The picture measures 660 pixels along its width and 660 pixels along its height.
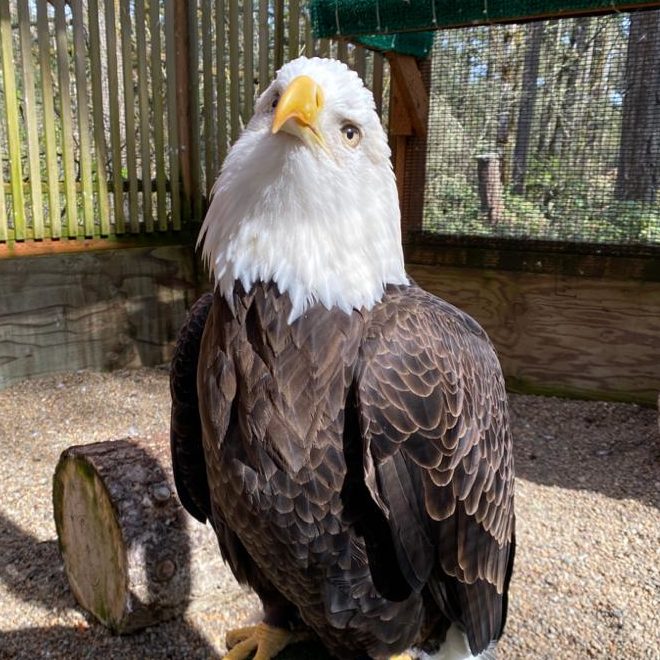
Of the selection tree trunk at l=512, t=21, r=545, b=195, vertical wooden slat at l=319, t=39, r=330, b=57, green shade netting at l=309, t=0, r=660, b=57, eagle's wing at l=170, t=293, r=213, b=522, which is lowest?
eagle's wing at l=170, t=293, r=213, b=522

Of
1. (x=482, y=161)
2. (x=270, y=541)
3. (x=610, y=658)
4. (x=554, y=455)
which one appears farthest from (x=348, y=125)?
(x=482, y=161)

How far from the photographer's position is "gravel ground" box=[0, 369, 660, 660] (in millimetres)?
2766

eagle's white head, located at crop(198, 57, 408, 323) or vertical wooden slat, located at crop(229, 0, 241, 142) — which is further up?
vertical wooden slat, located at crop(229, 0, 241, 142)

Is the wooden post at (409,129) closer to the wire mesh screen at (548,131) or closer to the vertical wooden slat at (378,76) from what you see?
the wire mesh screen at (548,131)

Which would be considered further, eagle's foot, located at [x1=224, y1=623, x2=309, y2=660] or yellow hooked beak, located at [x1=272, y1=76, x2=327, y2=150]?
eagle's foot, located at [x1=224, y1=623, x2=309, y2=660]

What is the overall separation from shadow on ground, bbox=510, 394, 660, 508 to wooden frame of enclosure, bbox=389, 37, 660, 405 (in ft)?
0.57

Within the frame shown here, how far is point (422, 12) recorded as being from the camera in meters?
4.02

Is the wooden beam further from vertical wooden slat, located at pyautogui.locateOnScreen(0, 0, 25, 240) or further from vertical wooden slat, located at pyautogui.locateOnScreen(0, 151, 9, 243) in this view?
vertical wooden slat, located at pyautogui.locateOnScreen(0, 151, 9, 243)

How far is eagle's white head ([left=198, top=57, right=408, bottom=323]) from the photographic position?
1728 millimetres

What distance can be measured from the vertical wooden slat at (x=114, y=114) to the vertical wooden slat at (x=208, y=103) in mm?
696

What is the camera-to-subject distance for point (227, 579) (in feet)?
9.08

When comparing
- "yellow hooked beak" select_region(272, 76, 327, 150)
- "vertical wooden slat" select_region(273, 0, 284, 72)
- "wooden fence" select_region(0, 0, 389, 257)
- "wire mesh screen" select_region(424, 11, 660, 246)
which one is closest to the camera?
"yellow hooked beak" select_region(272, 76, 327, 150)

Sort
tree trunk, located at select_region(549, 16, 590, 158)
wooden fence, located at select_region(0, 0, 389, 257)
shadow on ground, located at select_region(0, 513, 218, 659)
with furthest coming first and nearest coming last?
wooden fence, located at select_region(0, 0, 389, 257), tree trunk, located at select_region(549, 16, 590, 158), shadow on ground, located at select_region(0, 513, 218, 659)

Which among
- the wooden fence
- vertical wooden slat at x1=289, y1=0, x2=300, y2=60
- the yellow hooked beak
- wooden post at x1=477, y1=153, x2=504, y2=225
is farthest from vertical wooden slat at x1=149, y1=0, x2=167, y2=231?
the yellow hooked beak
